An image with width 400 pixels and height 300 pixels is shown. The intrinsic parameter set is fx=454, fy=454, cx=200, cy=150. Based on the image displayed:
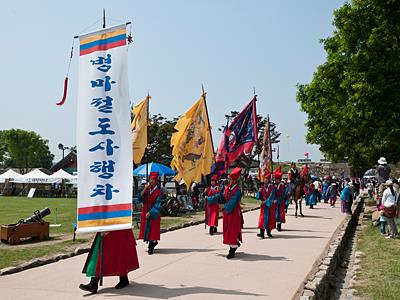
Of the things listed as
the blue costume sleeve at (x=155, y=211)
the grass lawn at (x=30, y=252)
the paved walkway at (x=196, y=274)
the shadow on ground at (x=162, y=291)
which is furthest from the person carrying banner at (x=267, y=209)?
the shadow on ground at (x=162, y=291)

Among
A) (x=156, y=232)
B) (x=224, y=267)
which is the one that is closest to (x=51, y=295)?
(x=224, y=267)

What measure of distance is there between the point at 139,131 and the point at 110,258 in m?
8.20

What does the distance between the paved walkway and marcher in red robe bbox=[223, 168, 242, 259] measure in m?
0.35

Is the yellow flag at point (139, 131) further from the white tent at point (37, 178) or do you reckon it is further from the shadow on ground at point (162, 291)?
the white tent at point (37, 178)

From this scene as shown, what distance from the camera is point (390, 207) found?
1296 centimetres

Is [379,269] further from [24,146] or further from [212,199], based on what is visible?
[24,146]

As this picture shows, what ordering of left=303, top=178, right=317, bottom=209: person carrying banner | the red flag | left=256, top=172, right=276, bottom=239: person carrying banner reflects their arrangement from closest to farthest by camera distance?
left=256, top=172, right=276, bottom=239: person carrying banner
the red flag
left=303, top=178, right=317, bottom=209: person carrying banner

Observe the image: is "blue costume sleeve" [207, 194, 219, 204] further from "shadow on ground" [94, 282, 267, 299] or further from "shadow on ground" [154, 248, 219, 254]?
"shadow on ground" [94, 282, 267, 299]

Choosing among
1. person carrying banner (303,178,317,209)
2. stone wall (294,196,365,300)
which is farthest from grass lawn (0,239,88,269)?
person carrying banner (303,178,317,209)

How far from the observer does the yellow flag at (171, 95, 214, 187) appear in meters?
13.6

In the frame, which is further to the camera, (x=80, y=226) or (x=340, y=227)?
(x=340, y=227)

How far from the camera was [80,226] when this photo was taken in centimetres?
664

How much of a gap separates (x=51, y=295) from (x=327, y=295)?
4561 millimetres

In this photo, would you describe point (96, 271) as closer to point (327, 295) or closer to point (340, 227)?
point (327, 295)
